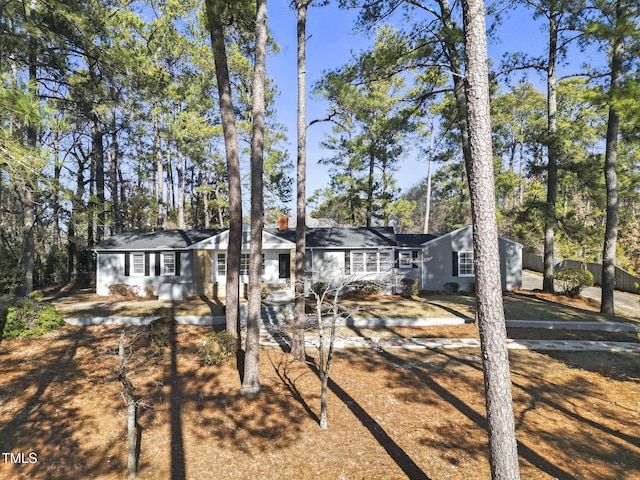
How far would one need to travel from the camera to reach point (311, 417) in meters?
7.26

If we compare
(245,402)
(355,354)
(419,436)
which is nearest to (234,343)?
(245,402)

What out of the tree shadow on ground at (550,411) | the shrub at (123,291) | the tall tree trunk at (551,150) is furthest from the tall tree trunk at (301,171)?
the shrub at (123,291)

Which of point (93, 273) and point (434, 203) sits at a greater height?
point (434, 203)

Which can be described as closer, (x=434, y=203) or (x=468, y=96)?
(x=468, y=96)

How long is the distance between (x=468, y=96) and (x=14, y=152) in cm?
819

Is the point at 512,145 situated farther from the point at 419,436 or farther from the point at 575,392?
the point at 419,436

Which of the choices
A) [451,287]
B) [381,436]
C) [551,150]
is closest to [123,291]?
[381,436]

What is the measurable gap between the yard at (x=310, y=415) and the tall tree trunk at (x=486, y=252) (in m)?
1.86

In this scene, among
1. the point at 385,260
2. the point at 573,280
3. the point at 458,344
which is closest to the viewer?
the point at 458,344

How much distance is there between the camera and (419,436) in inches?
256

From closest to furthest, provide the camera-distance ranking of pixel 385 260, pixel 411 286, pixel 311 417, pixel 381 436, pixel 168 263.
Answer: pixel 381 436
pixel 311 417
pixel 168 263
pixel 411 286
pixel 385 260

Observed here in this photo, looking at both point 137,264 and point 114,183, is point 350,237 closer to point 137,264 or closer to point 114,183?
point 137,264

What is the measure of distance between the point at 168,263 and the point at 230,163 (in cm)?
1167

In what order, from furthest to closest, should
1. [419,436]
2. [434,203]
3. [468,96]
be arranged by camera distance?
[434,203] < [419,436] < [468,96]
